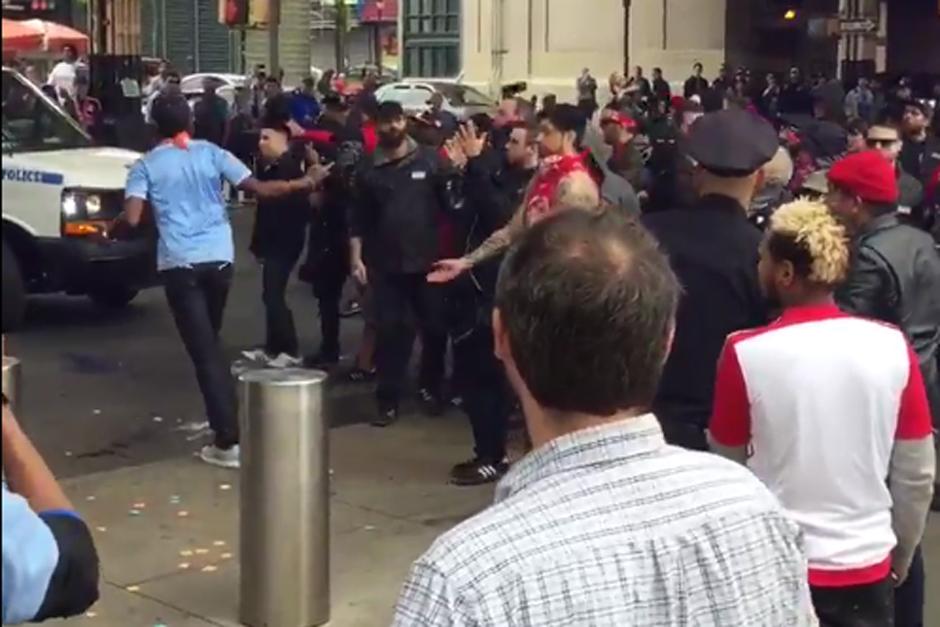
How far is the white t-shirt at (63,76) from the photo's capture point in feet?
86.0

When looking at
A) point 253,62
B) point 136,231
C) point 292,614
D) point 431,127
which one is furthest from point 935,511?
point 253,62

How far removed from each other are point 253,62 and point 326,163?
4538cm

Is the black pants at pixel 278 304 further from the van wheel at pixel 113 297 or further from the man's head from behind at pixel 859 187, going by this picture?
the man's head from behind at pixel 859 187

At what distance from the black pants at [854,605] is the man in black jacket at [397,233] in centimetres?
560

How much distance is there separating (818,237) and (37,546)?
234 centimetres

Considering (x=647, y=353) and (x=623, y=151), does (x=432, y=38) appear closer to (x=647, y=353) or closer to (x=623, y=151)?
(x=623, y=151)

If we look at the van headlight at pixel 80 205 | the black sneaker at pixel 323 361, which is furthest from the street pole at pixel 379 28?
the black sneaker at pixel 323 361

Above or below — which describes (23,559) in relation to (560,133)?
below

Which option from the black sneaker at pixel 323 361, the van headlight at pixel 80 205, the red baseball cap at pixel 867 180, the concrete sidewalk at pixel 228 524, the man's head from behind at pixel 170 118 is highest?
the man's head from behind at pixel 170 118

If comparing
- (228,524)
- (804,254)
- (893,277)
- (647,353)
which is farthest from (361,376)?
(647,353)

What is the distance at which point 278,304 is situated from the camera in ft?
34.8

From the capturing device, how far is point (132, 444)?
923 centimetres

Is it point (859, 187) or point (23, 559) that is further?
point (859, 187)

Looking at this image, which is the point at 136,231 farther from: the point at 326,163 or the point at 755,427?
the point at 755,427
